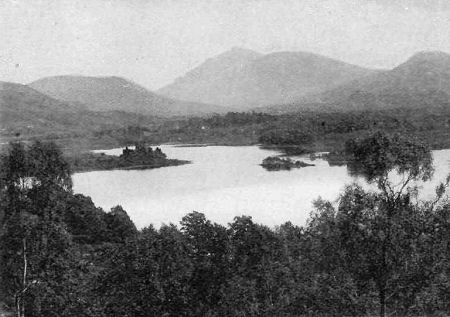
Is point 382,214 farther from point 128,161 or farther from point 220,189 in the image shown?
point 128,161

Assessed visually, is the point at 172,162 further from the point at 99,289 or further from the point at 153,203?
the point at 99,289

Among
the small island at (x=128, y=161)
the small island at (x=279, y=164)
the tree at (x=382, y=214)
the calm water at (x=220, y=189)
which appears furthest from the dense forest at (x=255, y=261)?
the small island at (x=128, y=161)

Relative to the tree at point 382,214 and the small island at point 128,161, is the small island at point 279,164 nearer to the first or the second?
the small island at point 128,161

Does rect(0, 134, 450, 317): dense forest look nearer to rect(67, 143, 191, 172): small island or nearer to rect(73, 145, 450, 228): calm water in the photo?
rect(73, 145, 450, 228): calm water

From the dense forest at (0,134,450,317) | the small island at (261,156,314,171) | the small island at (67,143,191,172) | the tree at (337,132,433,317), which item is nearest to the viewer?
the tree at (337,132,433,317)

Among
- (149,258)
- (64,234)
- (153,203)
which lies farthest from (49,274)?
A: (153,203)

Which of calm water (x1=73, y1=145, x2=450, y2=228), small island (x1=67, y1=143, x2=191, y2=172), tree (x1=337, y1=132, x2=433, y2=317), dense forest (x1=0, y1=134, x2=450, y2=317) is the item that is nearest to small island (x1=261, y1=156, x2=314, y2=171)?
calm water (x1=73, y1=145, x2=450, y2=228)
